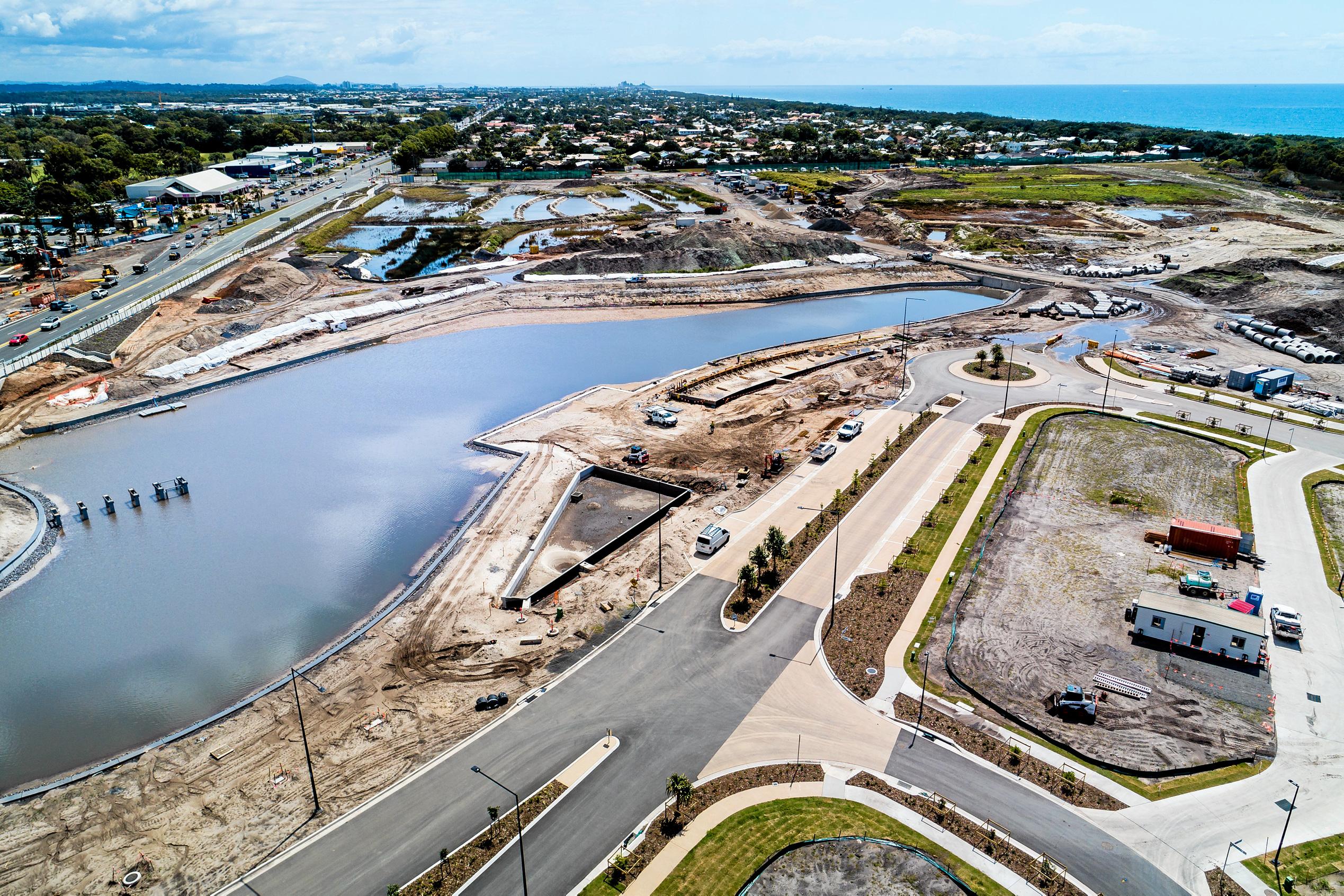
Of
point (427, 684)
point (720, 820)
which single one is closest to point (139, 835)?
point (427, 684)

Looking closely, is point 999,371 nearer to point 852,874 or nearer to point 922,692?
point 922,692

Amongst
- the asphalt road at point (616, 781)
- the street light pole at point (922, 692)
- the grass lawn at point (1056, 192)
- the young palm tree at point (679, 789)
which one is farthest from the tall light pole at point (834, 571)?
the grass lawn at point (1056, 192)

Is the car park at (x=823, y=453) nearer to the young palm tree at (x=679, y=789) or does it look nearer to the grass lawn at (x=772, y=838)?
the grass lawn at (x=772, y=838)

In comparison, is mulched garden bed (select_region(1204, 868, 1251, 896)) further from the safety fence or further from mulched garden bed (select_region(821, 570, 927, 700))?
the safety fence

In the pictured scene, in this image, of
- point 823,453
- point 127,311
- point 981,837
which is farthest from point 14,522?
point 981,837

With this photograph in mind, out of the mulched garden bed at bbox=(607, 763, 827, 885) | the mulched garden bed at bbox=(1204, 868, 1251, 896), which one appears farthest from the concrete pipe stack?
the mulched garden bed at bbox=(607, 763, 827, 885)
